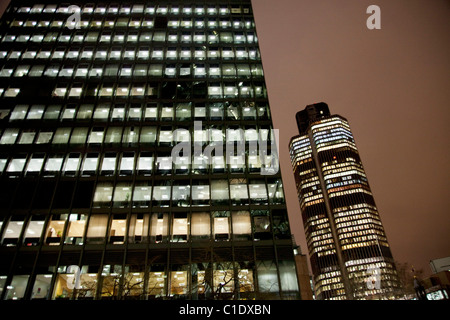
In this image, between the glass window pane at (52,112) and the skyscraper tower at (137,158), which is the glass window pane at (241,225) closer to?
the skyscraper tower at (137,158)

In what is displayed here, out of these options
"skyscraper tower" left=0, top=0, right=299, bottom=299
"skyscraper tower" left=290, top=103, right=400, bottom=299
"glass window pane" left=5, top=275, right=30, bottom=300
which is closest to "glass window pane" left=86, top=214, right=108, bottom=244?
"skyscraper tower" left=0, top=0, right=299, bottom=299

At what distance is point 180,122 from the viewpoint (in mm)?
39688

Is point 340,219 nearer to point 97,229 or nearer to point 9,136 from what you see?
point 97,229

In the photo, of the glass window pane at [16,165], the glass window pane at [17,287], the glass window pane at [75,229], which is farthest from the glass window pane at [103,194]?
the glass window pane at [16,165]

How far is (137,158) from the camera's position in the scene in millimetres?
36969

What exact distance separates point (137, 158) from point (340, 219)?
169940mm

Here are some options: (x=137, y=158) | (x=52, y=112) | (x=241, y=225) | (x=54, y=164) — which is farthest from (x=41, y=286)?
(x=52, y=112)

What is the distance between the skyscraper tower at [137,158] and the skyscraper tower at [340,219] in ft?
507

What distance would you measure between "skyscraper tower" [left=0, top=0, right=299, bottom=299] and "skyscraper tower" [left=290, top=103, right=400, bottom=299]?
155m

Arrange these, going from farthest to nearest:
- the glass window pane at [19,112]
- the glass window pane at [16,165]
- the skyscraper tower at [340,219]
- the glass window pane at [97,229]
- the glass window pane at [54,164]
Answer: the skyscraper tower at [340,219], the glass window pane at [19,112], the glass window pane at [54,164], the glass window pane at [16,165], the glass window pane at [97,229]

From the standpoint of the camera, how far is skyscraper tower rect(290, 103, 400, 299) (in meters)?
174

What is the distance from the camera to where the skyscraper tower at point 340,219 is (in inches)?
6836
